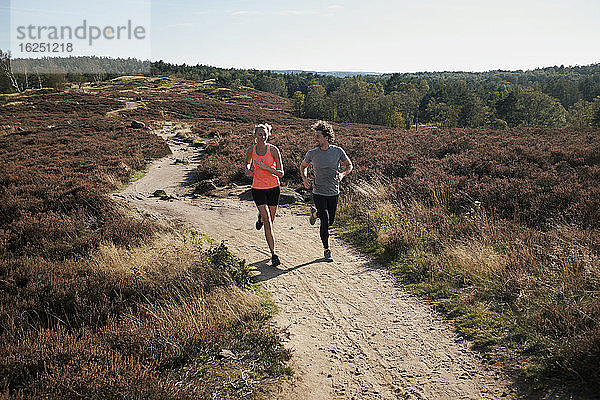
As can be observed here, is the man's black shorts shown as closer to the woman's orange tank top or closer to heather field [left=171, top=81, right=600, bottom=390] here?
the woman's orange tank top

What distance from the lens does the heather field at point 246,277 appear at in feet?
12.2

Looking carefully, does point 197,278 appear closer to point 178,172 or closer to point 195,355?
point 195,355

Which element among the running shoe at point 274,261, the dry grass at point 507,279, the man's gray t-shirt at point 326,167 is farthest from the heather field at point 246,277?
the man's gray t-shirt at point 326,167

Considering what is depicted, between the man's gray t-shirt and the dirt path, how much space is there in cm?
149

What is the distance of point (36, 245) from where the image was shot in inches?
326

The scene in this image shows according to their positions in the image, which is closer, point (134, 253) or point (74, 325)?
point (74, 325)

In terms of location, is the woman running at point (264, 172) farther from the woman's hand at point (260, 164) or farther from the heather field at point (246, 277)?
the heather field at point (246, 277)

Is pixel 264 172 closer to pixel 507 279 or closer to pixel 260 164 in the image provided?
A: pixel 260 164

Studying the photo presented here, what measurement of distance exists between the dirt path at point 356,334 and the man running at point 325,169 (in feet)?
3.80

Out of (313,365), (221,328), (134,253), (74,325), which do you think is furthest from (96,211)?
(313,365)

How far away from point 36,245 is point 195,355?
21.5ft

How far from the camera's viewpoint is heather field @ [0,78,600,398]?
3.73m

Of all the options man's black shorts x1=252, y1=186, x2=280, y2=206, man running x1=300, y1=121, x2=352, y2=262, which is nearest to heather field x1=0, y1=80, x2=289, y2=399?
man's black shorts x1=252, y1=186, x2=280, y2=206

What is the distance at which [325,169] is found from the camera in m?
6.54
